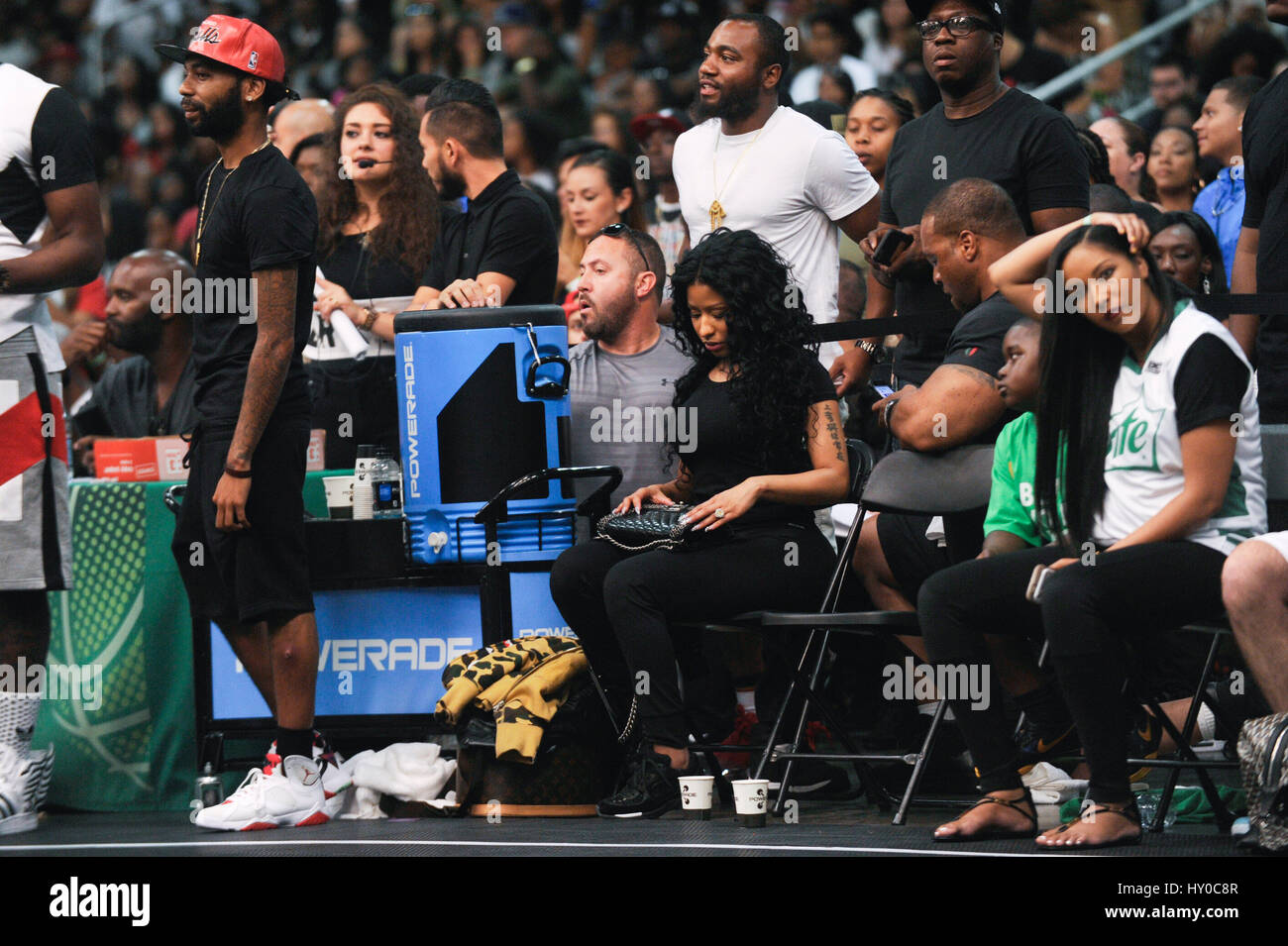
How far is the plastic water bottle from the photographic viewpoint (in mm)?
5543

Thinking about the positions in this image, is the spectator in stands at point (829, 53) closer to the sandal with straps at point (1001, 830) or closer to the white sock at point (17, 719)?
the white sock at point (17, 719)

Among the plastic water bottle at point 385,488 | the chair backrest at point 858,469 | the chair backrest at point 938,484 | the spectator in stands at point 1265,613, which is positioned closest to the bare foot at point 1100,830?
the spectator in stands at point 1265,613

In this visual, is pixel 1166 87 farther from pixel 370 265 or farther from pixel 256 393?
pixel 256 393

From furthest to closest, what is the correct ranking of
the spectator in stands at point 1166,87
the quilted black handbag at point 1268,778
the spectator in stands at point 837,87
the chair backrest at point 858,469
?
the spectator in stands at point 1166,87, the spectator in stands at point 837,87, the chair backrest at point 858,469, the quilted black handbag at point 1268,778

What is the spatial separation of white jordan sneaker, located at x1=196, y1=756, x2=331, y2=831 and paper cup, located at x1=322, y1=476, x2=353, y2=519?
0.94 m

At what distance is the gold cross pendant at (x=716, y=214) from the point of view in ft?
18.8

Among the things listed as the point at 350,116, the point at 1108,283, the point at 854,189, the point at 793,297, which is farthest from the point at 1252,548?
the point at 350,116

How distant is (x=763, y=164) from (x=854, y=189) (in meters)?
0.30

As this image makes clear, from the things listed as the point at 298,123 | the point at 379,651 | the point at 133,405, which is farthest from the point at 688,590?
the point at 298,123

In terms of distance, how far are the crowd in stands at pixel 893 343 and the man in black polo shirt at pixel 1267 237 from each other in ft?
0.03

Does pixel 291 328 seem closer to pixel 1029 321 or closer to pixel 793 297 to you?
pixel 793 297

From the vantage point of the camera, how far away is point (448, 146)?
5.89 metres

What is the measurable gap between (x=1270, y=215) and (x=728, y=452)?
1.71 m

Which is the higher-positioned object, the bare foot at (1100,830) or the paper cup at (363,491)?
the paper cup at (363,491)
